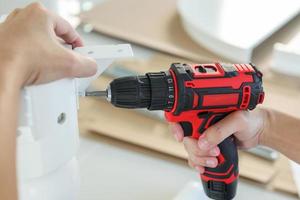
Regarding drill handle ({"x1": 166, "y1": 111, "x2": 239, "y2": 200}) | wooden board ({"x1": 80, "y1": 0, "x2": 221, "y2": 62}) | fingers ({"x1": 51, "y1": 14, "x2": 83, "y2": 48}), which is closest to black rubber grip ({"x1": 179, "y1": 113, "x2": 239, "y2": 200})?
drill handle ({"x1": 166, "y1": 111, "x2": 239, "y2": 200})

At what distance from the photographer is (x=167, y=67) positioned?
3.50ft

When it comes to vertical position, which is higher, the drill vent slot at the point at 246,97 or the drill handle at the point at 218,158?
the drill vent slot at the point at 246,97

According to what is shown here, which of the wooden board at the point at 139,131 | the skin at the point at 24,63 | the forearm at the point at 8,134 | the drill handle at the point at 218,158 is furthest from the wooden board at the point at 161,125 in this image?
the forearm at the point at 8,134

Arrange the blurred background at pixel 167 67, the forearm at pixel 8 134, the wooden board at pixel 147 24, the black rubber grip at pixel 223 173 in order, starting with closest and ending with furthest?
the forearm at pixel 8 134, the black rubber grip at pixel 223 173, the blurred background at pixel 167 67, the wooden board at pixel 147 24

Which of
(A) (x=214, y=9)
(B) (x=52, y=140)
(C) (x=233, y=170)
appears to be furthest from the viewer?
(A) (x=214, y=9)

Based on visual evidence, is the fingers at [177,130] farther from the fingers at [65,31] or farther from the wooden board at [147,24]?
the wooden board at [147,24]

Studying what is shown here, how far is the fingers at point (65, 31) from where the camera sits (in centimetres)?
61

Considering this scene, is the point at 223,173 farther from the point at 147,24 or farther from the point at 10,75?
the point at 147,24

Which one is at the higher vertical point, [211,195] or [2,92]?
[2,92]

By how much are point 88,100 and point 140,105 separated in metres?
0.36

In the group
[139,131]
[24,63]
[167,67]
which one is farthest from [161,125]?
[24,63]

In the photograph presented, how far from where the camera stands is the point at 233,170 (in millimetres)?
740

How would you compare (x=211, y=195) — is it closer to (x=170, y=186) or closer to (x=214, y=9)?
(x=170, y=186)

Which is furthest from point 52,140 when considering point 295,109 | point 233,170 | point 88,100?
point 295,109
